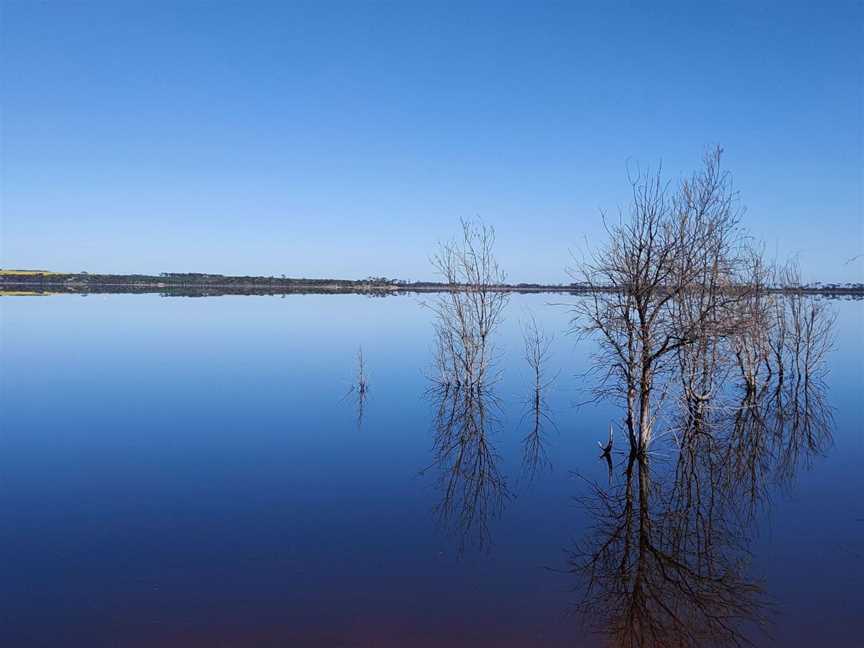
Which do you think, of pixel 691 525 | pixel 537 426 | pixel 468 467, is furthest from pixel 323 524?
pixel 537 426

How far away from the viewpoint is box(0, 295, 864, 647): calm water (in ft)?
21.3

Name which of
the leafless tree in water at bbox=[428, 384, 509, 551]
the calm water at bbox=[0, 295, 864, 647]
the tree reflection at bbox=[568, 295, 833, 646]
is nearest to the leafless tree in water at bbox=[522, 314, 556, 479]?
the calm water at bbox=[0, 295, 864, 647]

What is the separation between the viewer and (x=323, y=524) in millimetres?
9297

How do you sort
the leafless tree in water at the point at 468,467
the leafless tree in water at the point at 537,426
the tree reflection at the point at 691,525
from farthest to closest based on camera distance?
the leafless tree in water at the point at 537,426 → the leafless tree in water at the point at 468,467 → the tree reflection at the point at 691,525

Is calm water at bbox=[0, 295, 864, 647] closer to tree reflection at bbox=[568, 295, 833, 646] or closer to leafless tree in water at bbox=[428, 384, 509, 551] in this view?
leafless tree in water at bbox=[428, 384, 509, 551]

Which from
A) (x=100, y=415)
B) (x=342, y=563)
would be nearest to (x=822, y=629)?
(x=342, y=563)

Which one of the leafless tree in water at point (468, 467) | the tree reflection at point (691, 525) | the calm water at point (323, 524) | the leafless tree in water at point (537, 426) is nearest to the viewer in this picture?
the calm water at point (323, 524)

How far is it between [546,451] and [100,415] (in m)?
12.2

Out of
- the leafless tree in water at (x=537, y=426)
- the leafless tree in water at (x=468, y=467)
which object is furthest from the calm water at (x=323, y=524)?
the leafless tree in water at (x=537, y=426)

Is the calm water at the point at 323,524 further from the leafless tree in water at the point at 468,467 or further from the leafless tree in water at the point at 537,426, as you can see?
the leafless tree in water at the point at 537,426

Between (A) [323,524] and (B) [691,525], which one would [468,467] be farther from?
(B) [691,525]

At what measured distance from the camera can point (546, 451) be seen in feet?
46.2

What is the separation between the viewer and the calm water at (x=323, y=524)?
6.50 metres

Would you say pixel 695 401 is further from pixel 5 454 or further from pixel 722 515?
pixel 5 454
